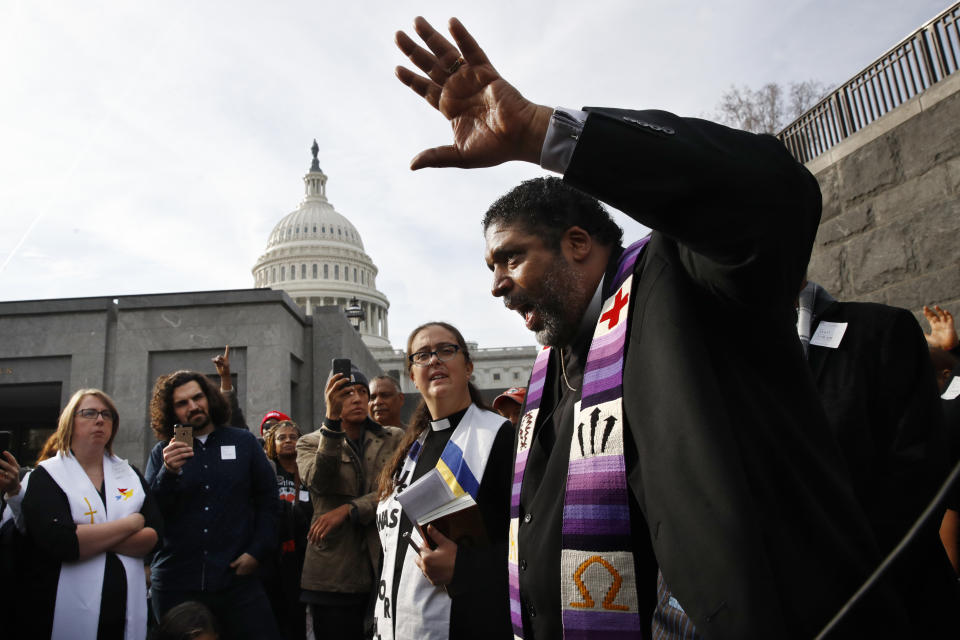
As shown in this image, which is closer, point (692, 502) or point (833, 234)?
point (692, 502)

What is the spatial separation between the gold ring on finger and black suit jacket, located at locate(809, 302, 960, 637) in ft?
5.13

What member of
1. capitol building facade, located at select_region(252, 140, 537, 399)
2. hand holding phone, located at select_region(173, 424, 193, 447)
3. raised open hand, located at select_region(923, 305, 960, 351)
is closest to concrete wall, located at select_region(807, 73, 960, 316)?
raised open hand, located at select_region(923, 305, 960, 351)

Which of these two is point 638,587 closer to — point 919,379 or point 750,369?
point 750,369

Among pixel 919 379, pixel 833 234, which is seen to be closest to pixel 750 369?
pixel 919 379

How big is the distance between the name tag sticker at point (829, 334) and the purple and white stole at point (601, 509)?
1.15 metres

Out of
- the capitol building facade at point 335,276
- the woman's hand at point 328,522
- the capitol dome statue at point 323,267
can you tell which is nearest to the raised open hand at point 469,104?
the woman's hand at point 328,522

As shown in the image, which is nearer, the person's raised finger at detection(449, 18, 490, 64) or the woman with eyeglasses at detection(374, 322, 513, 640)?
the person's raised finger at detection(449, 18, 490, 64)

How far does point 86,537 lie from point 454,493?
8.28ft

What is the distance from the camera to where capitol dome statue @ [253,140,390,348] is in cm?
7919

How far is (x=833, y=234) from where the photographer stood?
5965 mm

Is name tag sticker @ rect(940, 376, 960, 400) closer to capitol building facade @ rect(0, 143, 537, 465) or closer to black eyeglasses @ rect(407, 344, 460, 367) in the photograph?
black eyeglasses @ rect(407, 344, 460, 367)

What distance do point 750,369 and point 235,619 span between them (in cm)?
376

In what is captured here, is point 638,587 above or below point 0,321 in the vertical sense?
below

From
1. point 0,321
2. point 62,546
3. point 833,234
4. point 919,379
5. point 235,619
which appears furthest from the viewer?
point 0,321
